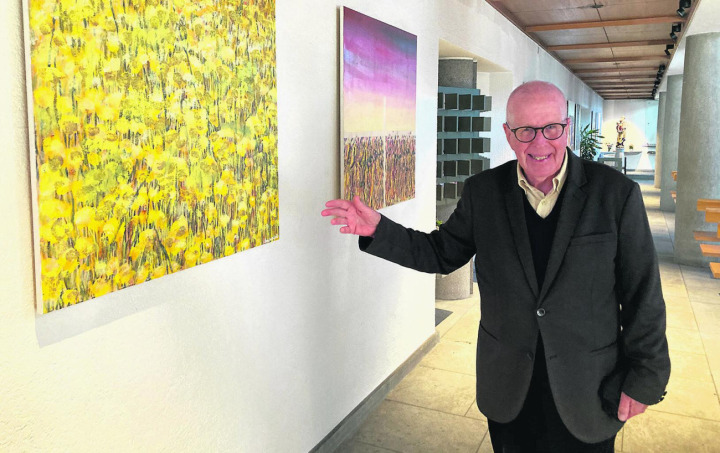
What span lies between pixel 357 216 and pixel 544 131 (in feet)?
2.41

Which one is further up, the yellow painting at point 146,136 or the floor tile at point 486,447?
the yellow painting at point 146,136

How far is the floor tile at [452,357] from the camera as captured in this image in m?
4.48

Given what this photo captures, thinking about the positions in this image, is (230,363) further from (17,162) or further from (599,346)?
(599,346)

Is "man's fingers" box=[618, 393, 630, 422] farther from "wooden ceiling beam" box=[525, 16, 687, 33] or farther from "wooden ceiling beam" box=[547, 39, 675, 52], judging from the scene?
"wooden ceiling beam" box=[547, 39, 675, 52]

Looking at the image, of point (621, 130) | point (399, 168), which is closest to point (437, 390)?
point (399, 168)

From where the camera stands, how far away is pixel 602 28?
7742 millimetres

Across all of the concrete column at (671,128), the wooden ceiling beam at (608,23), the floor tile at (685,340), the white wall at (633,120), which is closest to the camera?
the floor tile at (685,340)

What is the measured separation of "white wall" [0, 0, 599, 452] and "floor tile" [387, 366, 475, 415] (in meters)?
0.17

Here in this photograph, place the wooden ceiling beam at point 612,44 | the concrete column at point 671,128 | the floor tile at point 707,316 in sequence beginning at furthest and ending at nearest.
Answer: the concrete column at point 671,128 → the wooden ceiling beam at point 612,44 → the floor tile at point 707,316

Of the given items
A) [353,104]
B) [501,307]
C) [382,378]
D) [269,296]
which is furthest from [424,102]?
[501,307]

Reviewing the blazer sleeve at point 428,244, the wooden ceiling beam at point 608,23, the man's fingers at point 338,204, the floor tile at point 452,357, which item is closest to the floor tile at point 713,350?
the floor tile at point 452,357

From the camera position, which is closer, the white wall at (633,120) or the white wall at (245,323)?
the white wall at (245,323)

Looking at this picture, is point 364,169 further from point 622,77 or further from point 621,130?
point 621,130

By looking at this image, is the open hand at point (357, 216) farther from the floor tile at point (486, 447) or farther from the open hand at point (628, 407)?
the floor tile at point (486, 447)
